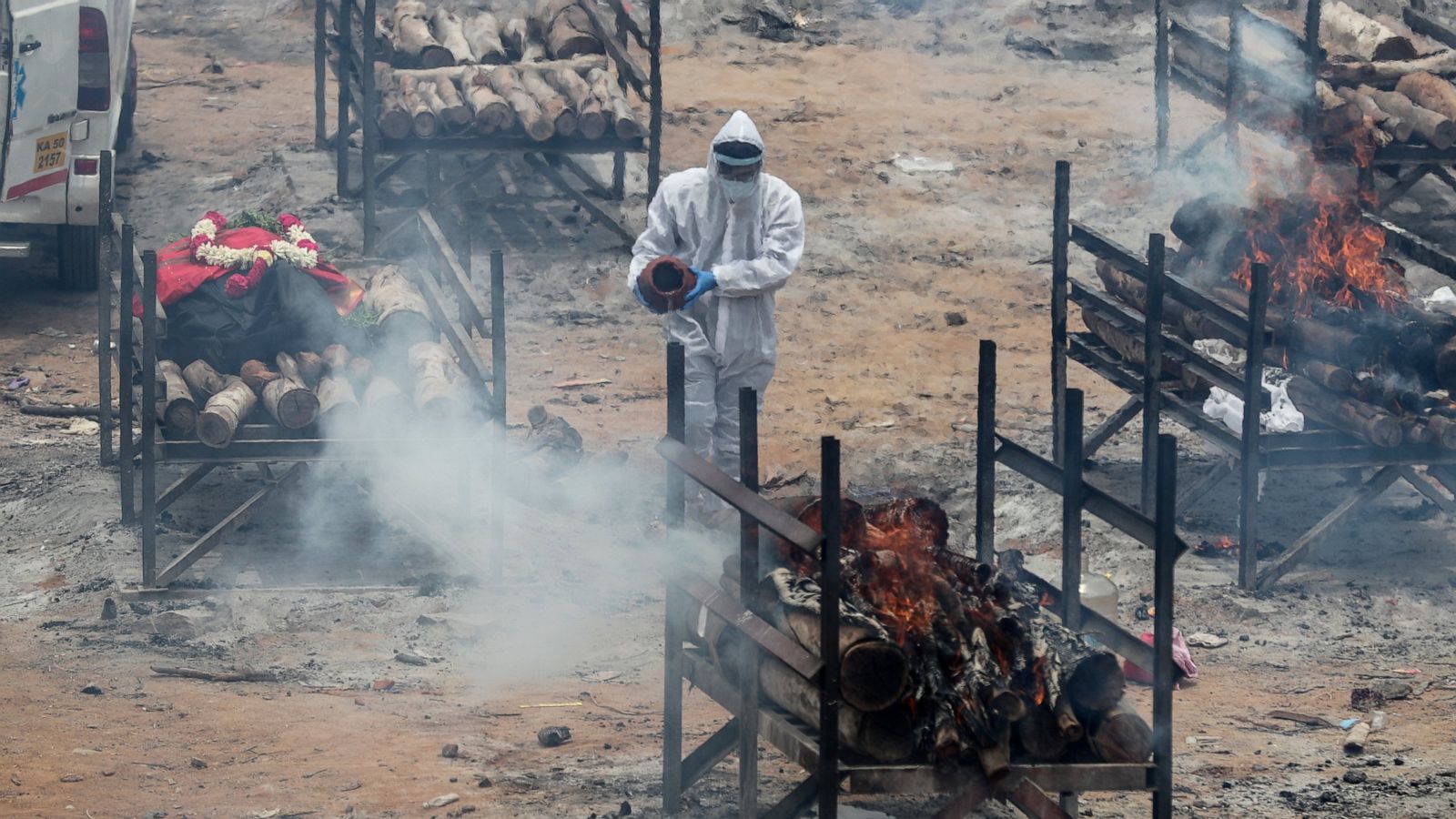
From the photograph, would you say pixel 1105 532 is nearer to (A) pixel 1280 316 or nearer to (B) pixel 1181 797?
(A) pixel 1280 316

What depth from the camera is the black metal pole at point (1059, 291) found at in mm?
8742

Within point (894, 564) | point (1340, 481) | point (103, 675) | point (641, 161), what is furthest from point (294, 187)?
point (894, 564)

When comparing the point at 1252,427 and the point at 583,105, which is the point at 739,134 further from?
the point at 583,105

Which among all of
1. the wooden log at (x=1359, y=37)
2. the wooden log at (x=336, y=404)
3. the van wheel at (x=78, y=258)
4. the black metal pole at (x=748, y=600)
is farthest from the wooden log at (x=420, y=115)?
the black metal pole at (x=748, y=600)

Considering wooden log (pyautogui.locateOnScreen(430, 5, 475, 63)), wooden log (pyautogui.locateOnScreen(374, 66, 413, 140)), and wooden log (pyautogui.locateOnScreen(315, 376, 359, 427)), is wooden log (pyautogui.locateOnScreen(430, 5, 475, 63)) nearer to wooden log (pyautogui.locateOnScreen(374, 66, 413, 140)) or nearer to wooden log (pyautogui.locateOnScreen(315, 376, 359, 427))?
wooden log (pyautogui.locateOnScreen(374, 66, 413, 140))

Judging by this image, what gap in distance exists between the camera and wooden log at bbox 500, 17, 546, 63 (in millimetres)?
13953

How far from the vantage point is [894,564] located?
529 cm

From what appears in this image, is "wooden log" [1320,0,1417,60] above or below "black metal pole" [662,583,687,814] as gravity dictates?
above

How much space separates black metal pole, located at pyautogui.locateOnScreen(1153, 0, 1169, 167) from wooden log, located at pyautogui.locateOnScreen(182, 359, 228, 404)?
26.1 feet

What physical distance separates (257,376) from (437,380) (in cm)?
87

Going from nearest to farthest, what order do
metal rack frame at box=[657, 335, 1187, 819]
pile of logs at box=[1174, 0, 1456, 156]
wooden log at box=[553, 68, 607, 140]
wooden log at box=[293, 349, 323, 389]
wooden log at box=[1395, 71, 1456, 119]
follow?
1. metal rack frame at box=[657, 335, 1187, 819]
2. wooden log at box=[293, 349, 323, 389]
3. pile of logs at box=[1174, 0, 1456, 156]
4. wooden log at box=[1395, 71, 1456, 119]
5. wooden log at box=[553, 68, 607, 140]

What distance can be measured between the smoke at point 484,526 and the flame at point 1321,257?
3.64 m

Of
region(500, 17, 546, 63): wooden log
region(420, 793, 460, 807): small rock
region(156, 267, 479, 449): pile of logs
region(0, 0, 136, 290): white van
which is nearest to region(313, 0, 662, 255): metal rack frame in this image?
region(500, 17, 546, 63): wooden log

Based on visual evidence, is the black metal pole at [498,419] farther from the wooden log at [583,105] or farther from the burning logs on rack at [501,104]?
the wooden log at [583,105]
